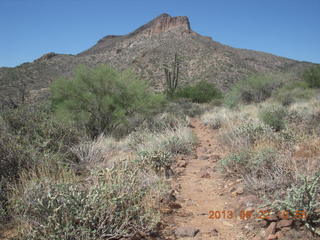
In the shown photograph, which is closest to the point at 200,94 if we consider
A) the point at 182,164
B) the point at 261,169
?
the point at 182,164

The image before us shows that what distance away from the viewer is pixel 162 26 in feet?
264

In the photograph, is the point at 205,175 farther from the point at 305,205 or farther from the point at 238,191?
the point at 305,205

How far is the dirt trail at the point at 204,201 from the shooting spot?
283 cm

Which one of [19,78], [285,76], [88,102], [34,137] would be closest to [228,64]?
[285,76]

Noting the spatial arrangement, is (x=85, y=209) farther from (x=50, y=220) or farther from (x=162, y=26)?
(x=162, y=26)

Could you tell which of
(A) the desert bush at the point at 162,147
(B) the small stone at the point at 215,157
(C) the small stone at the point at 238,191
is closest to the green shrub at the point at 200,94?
(A) the desert bush at the point at 162,147

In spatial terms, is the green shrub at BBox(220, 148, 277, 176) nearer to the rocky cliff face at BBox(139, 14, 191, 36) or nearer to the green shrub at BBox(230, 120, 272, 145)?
the green shrub at BBox(230, 120, 272, 145)

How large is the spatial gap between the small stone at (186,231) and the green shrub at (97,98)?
26.5 feet

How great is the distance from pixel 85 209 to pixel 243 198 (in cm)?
209

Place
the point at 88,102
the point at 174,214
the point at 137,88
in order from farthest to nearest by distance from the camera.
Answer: the point at 137,88
the point at 88,102
the point at 174,214

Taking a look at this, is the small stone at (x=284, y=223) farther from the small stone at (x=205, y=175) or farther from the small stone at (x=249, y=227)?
the small stone at (x=205, y=175)

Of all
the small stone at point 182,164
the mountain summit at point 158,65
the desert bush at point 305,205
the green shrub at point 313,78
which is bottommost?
the small stone at point 182,164

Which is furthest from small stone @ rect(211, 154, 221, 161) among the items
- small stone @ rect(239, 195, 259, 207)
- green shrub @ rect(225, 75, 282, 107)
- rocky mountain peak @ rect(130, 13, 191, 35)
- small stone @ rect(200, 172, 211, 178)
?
rocky mountain peak @ rect(130, 13, 191, 35)
